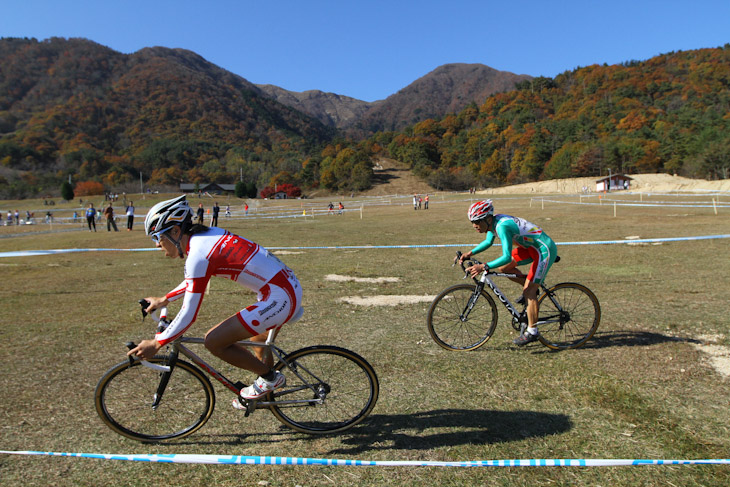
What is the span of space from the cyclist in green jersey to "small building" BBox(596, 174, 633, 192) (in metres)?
99.6

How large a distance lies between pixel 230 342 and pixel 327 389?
1.02 metres

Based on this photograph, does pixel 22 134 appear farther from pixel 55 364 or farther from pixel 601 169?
pixel 55 364

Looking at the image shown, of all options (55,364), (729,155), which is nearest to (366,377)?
(55,364)

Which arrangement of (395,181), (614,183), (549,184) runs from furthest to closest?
(395,181) → (549,184) → (614,183)

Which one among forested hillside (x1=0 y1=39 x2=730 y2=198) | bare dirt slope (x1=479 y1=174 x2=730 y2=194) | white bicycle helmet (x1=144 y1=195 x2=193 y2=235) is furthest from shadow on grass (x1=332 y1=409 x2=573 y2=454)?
forested hillside (x1=0 y1=39 x2=730 y2=198)

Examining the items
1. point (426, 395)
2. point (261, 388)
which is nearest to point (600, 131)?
point (426, 395)

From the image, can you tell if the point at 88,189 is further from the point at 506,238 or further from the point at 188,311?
the point at 188,311

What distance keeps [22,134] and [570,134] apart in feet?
603

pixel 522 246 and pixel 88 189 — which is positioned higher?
pixel 88 189

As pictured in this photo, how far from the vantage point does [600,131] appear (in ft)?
445

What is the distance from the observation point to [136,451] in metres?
3.96

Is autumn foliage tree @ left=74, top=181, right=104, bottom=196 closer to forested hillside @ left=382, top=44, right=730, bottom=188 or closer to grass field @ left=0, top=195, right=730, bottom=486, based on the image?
forested hillside @ left=382, top=44, right=730, bottom=188

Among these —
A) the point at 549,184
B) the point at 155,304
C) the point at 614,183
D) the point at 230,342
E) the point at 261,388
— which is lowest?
the point at 261,388

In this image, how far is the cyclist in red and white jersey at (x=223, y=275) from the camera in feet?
11.6
